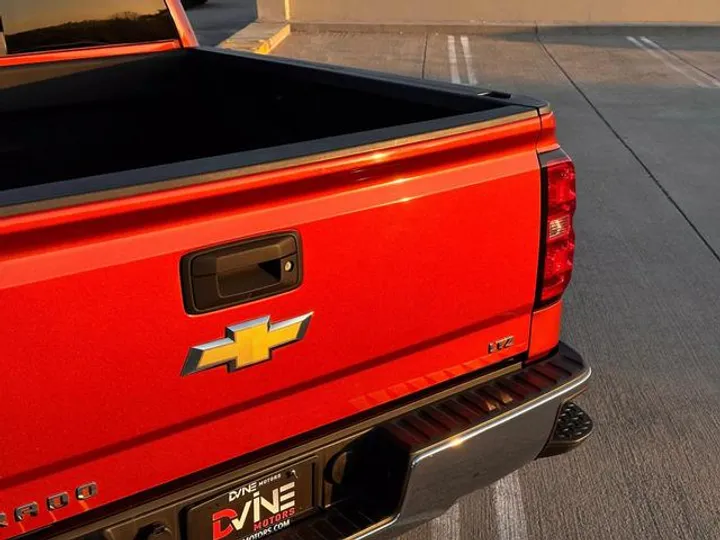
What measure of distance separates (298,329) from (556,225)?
3.12 feet

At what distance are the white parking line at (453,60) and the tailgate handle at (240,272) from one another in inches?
451

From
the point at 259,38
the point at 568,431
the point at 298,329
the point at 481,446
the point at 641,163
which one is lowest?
the point at 641,163

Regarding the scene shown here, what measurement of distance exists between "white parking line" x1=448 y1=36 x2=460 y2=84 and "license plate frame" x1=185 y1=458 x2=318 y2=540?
1135cm

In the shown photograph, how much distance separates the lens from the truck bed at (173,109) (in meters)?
3.16

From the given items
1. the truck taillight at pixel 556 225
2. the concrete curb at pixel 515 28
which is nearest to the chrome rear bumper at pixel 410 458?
the truck taillight at pixel 556 225

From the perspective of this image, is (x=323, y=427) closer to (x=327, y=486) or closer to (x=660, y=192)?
(x=327, y=486)

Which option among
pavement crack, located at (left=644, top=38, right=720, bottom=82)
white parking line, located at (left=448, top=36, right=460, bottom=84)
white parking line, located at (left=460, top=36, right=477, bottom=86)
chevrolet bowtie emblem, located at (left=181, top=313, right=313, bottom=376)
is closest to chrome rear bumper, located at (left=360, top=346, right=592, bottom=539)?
chevrolet bowtie emblem, located at (left=181, top=313, right=313, bottom=376)

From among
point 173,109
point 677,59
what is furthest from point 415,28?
point 173,109

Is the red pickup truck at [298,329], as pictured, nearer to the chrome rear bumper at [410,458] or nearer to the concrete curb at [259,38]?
the chrome rear bumper at [410,458]

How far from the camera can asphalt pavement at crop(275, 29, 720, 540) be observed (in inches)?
130

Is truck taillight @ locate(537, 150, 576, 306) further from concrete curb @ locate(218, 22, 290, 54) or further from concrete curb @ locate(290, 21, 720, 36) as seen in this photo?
concrete curb @ locate(290, 21, 720, 36)

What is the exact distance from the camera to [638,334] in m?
4.80

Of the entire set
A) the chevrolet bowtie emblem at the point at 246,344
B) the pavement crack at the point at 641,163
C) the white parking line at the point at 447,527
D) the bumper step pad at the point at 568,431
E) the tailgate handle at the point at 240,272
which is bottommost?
the pavement crack at the point at 641,163

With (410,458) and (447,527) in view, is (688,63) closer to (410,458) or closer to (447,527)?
(447,527)
